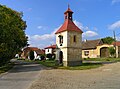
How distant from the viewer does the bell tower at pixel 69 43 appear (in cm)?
3669

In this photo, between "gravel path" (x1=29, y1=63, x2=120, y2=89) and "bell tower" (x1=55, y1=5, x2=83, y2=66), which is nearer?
"gravel path" (x1=29, y1=63, x2=120, y2=89)

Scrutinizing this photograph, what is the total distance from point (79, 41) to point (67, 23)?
364 centimetres

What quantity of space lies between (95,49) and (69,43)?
35.7 metres

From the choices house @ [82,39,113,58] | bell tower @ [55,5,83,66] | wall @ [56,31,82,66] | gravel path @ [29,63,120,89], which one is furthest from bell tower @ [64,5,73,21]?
house @ [82,39,113,58]

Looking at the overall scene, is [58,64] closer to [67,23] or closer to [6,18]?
[67,23]

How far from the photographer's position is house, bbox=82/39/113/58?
2719 inches

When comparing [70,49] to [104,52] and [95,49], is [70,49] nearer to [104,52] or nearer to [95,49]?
[104,52]

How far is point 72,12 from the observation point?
3959 centimetres

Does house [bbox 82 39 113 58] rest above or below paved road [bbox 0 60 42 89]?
above

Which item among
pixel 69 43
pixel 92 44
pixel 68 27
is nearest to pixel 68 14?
pixel 68 27

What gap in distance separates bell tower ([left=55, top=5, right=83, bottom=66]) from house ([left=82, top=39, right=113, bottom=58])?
31.7 m

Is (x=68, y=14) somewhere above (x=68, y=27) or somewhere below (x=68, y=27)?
above

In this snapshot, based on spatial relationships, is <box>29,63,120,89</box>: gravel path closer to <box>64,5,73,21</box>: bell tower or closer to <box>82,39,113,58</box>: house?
<box>64,5,73,21</box>: bell tower

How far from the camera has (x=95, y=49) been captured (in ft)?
234
